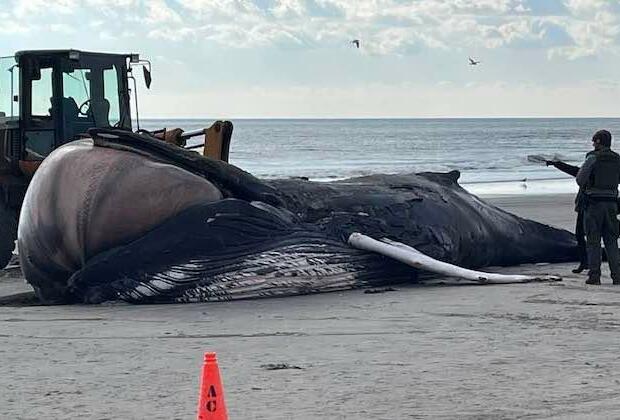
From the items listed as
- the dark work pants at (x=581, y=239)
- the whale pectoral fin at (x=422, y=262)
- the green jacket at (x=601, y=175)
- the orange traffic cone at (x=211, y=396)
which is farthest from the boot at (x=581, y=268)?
the orange traffic cone at (x=211, y=396)

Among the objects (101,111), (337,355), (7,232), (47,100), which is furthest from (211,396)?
(101,111)

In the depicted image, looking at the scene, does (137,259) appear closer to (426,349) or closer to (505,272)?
(426,349)

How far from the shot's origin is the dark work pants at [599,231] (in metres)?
12.9

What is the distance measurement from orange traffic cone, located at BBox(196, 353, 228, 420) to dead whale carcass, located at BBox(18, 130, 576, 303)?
6063mm

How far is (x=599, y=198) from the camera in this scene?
1288 cm

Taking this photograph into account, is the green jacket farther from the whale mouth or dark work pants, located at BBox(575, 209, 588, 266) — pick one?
the whale mouth

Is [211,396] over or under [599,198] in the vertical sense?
under

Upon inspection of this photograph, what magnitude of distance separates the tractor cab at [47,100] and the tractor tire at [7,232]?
0.70 meters

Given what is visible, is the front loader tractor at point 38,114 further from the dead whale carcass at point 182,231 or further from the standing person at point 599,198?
the standing person at point 599,198

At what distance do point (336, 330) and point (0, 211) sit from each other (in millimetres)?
8951

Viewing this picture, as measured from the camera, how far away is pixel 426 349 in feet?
→ 29.6

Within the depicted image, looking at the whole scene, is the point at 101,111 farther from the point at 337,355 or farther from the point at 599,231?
the point at 337,355

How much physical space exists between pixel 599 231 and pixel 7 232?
28.6ft

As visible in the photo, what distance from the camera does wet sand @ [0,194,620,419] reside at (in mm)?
7207
